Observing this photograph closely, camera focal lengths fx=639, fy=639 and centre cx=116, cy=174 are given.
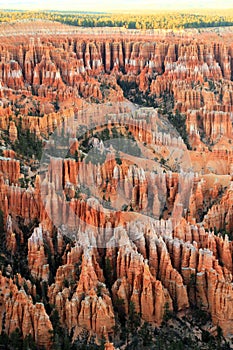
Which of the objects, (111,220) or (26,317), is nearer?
(26,317)

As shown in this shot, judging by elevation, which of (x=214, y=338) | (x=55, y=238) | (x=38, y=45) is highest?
(x=38, y=45)

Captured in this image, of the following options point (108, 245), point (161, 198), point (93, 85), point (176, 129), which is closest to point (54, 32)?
point (93, 85)

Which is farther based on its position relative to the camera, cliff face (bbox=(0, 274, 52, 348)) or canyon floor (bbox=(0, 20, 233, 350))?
canyon floor (bbox=(0, 20, 233, 350))

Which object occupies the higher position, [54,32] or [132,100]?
[54,32]

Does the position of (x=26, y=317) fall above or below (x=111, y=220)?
below

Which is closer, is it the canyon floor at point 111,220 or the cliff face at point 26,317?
the cliff face at point 26,317

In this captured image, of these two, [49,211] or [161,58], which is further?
Result: [161,58]

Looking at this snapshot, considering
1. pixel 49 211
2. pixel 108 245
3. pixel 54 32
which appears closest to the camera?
pixel 108 245

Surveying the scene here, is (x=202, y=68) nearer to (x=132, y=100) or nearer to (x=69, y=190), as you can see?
(x=132, y=100)
